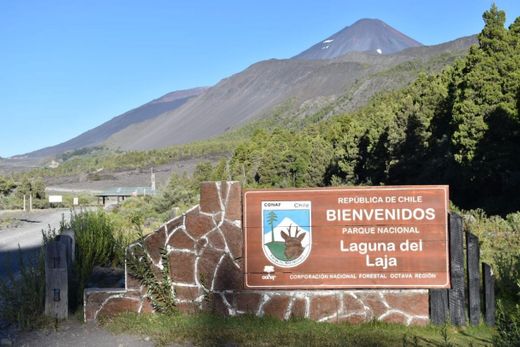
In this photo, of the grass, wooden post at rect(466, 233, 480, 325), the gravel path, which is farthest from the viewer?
wooden post at rect(466, 233, 480, 325)

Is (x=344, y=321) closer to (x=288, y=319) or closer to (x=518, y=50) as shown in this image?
(x=288, y=319)

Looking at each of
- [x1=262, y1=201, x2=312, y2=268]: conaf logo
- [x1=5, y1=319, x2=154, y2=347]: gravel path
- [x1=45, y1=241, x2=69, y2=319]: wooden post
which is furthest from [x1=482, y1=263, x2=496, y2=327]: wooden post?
[x1=45, y1=241, x2=69, y2=319]: wooden post

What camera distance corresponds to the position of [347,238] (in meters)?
7.41

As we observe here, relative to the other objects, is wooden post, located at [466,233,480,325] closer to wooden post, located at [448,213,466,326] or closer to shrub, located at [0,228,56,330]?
wooden post, located at [448,213,466,326]

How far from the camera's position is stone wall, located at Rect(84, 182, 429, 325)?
23.9 ft

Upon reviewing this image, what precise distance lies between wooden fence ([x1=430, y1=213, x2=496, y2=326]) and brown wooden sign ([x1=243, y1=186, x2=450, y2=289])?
A: 0.10 m

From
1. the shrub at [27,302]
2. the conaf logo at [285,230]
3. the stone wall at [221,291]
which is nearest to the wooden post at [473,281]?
the stone wall at [221,291]

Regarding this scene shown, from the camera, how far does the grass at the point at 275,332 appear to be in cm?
651

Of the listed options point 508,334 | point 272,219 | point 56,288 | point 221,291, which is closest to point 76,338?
point 56,288

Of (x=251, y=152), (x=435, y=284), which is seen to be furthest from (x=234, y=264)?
(x=251, y=152)

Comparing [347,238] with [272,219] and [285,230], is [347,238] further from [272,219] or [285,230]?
[272,219]

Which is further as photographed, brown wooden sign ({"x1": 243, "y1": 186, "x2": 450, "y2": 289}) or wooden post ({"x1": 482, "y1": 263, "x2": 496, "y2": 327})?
brown wooden sign ({"x1": 243, "y1": 186, "x2": 450, "y2": 289})

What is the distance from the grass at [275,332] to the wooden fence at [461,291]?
155mm

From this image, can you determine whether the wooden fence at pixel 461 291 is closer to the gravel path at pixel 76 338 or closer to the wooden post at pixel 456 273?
the wooden post at pixel 456 273
